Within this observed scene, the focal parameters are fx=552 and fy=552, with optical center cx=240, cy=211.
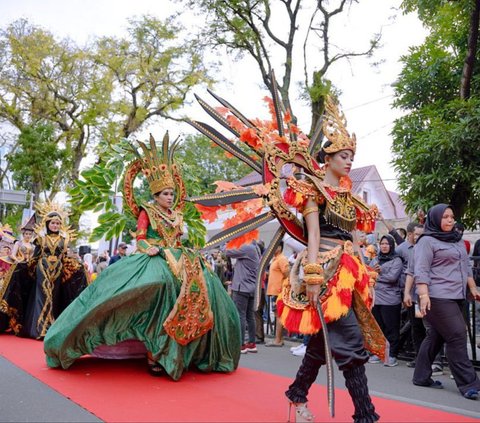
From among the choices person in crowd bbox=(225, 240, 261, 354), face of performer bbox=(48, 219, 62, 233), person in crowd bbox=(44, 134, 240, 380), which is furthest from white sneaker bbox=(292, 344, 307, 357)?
face of performer bbox=(48, 219, 62, 233)

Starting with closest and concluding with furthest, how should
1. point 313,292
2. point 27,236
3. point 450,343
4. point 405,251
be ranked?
1. point 313,292
2. point 450,343
3. point 405,251
4. point 27,236

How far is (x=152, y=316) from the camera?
4.89 m

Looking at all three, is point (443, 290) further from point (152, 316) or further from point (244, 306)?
point (244, 306)

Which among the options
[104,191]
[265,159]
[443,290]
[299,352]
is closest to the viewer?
[265,159]

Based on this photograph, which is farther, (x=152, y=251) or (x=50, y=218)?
(x=50, y=218)

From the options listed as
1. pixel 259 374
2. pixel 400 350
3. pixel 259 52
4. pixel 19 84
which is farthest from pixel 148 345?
pixel 19 84

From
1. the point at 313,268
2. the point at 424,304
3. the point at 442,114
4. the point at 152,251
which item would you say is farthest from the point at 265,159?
the point at 442,114

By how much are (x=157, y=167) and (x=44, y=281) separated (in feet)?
10.3

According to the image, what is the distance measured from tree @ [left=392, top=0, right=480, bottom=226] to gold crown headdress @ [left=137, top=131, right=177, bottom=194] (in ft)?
13.4

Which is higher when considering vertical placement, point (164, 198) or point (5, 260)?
point (164, 198)

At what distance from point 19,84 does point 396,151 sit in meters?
18.0

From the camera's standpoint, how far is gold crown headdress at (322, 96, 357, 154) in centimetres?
368

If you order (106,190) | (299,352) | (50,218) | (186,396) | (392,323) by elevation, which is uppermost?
(106,190)

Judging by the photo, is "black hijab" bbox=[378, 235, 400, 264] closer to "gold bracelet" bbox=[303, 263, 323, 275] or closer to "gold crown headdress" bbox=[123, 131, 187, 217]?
"gold crown headdress" bbox=[123, 131, 187, 217]
